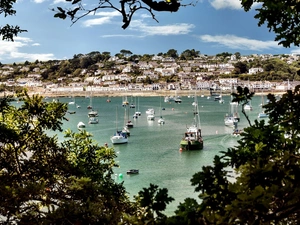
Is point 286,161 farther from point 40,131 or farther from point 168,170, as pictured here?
point 168,170

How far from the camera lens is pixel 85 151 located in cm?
777

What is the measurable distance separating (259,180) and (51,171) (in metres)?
4.83

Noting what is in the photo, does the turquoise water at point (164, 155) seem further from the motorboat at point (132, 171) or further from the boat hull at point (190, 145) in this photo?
the boat hull at point (190, 145)

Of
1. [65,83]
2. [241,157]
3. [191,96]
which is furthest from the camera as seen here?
[65,83]

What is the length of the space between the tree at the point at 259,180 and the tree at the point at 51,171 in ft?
8.72

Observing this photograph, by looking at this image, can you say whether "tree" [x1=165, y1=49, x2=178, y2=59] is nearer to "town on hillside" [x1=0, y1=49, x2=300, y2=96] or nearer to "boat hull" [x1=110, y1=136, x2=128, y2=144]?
"town on hillside" [x1=0, y1=49, x2=300, y2=96]

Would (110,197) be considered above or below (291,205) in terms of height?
below

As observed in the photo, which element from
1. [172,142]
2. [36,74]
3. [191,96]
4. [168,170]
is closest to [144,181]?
[168,170]

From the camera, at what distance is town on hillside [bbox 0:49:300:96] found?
129375 millimetres

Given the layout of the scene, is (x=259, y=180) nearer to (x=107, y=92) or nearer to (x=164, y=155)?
(x=164, y=155)

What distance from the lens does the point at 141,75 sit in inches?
5802

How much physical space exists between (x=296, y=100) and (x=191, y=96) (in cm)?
11450

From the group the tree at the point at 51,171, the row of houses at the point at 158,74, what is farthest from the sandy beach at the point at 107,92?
the tree at the point at 51,171

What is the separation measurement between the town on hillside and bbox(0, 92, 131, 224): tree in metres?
105
